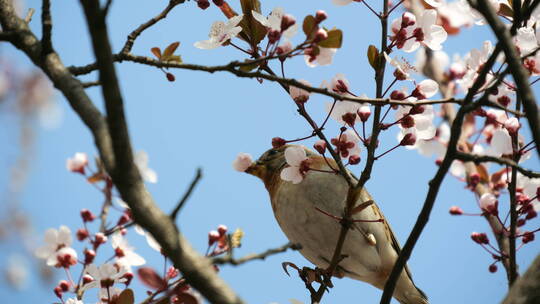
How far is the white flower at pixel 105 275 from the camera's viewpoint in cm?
266

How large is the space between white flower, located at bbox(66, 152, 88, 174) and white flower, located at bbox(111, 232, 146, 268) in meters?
0.42

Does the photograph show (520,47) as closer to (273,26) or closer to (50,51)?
(273,26)

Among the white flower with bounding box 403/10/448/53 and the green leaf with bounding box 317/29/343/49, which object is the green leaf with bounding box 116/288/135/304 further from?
the white flower with bounding box 403/10/448/53

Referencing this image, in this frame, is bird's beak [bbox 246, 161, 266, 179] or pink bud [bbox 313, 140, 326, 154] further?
bird's beak [bbox 246, 161, 266, 179]

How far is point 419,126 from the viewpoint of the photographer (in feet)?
9.11

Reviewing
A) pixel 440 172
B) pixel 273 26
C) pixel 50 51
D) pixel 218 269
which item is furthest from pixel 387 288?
pixel 50 51

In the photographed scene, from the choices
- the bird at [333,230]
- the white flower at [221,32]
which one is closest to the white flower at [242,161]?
the bird at [333,230]

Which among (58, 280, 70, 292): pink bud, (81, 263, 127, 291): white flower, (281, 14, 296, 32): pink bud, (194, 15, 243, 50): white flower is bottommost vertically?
(81, 263, 127, 291): white flower

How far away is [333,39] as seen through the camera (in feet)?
7.73

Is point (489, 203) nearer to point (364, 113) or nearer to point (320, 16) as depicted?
point (364, 113)

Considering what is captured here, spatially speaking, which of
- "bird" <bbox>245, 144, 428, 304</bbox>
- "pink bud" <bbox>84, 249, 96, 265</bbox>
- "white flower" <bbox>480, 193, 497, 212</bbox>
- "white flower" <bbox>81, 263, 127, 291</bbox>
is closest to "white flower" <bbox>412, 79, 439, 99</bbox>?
"white flower" <bbox>480, 193, 497, 212</bbox>

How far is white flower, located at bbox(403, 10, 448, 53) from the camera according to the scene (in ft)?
8.84

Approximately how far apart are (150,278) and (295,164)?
102 cm

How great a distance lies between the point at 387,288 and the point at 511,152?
1.09m
